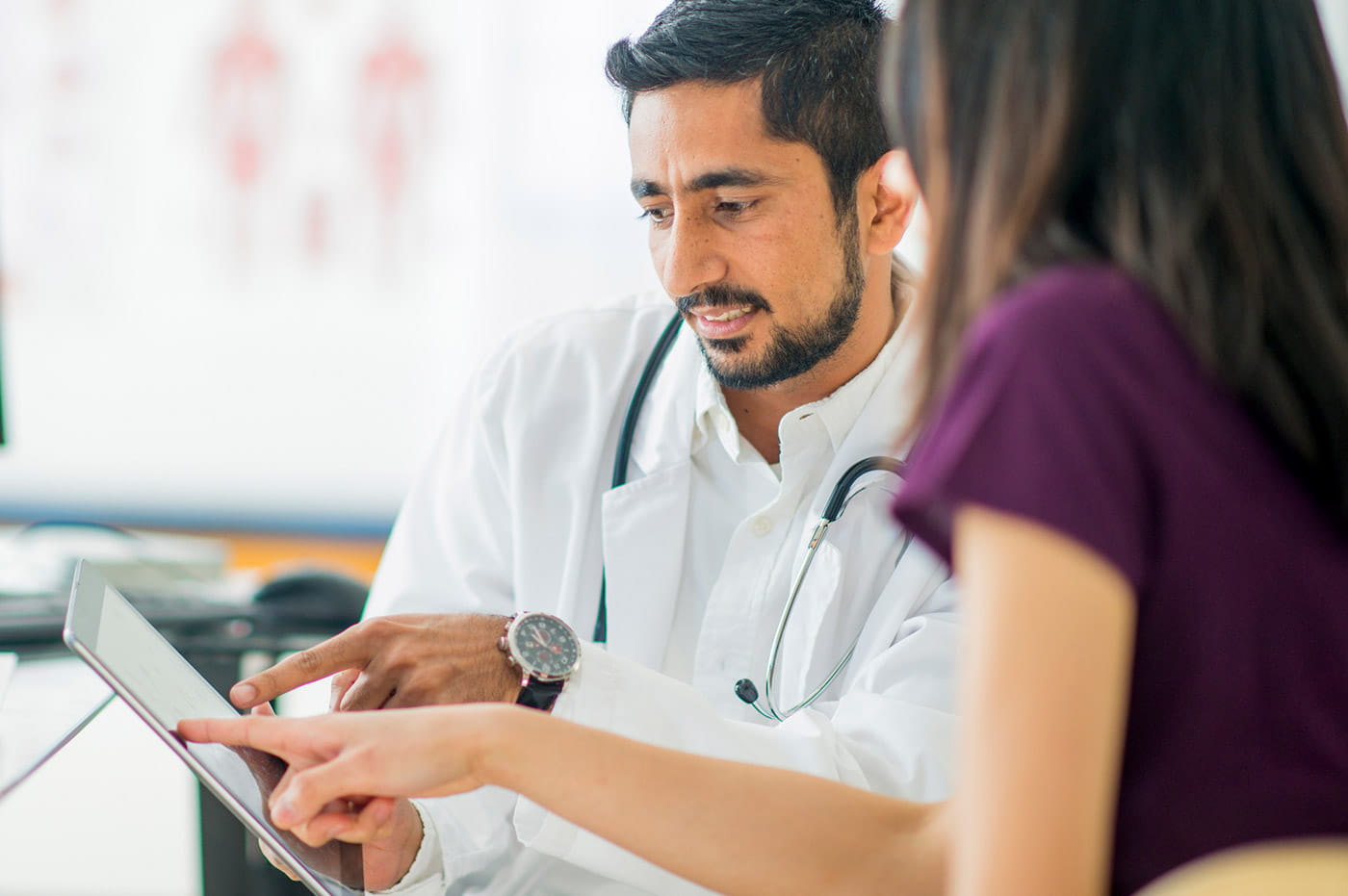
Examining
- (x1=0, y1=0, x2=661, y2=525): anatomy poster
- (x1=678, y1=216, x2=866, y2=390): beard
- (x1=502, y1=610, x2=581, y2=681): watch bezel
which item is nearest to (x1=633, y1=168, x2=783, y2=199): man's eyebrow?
(x1=678, y1=216, x2=866, y2=390): beard

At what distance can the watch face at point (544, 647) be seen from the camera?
1.09m

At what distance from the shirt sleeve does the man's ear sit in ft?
3.22

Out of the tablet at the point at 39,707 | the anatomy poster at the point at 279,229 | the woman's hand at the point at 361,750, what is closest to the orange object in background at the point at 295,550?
the anatomy poster at the point at 279,229

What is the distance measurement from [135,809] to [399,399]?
147cm

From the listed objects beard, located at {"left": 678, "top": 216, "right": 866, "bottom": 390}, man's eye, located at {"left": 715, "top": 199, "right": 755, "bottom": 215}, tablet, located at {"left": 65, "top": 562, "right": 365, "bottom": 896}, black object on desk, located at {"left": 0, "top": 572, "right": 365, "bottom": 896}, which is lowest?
black object on desk, located at {"left": 0, "top": 572, "right": 365, "bottom": 896}

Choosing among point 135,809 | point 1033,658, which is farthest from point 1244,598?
point 135,809

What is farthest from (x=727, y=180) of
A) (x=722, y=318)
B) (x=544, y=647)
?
(x=544, y=647)

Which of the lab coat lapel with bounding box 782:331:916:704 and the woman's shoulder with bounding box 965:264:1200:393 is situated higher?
the woman's shoulder with bounding box 965:264:1200:393

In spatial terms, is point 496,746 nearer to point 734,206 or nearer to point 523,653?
point 523,653

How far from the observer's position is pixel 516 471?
150cm

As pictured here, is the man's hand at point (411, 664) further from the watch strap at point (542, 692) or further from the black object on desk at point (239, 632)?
the black object on desk at point (239, 632)

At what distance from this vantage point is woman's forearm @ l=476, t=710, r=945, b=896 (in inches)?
31.4

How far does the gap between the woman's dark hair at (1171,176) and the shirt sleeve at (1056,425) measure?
0.16 feet

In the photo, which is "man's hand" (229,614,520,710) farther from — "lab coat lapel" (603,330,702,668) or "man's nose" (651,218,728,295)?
"man's nose" (651,218,728,295)
